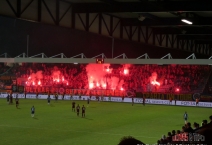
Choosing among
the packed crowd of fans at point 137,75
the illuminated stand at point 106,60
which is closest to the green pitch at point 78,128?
the illuminated stand at point 106,60

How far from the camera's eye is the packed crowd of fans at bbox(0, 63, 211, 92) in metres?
65.1

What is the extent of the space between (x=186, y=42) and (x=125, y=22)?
67.8ft

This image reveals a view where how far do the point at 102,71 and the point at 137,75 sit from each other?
20.3 ft

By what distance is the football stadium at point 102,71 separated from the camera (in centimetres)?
2530

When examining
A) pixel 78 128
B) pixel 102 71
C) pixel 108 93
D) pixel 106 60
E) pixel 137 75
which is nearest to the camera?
pixel 78 128

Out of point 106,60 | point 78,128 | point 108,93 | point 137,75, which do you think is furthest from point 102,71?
point 78,128

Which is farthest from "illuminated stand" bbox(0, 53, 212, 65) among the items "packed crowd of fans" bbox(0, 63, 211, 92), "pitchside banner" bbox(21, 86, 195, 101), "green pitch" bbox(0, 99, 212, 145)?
"green pitch" bbox(0, 99, 212, 145)

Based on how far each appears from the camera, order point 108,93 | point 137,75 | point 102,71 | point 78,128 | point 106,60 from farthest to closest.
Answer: point 102,71
point 137,75
point 108,93
point 106,60
point 78,128

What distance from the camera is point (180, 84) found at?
6550cm

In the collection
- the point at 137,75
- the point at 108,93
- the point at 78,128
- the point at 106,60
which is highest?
the point at 106,60

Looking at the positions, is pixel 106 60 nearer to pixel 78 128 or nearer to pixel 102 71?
pixel 102 71

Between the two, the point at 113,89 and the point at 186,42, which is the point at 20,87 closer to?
the point at 113,89

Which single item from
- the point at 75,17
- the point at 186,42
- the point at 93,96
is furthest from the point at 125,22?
the point at 93,96

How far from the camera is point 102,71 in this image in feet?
221
